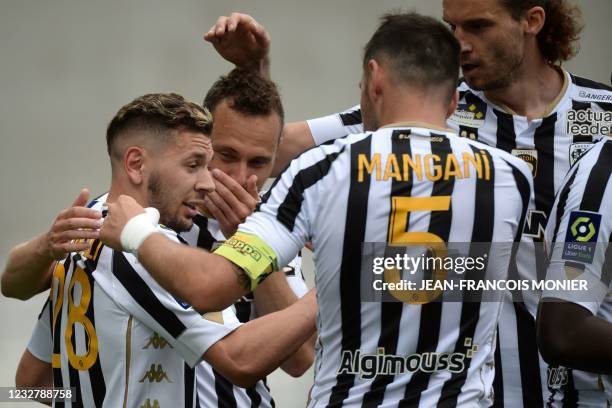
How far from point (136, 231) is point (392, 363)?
0.66m

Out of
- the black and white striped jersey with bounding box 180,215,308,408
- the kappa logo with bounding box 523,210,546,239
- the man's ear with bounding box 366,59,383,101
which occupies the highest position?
the man's ear with bounding box 366,59,383,101

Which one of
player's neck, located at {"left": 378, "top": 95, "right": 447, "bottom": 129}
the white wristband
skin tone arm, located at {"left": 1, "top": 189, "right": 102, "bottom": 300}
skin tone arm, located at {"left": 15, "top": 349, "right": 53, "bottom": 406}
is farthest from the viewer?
skin tone arm, located at {"left": 15, "top": 349, "right": 53, "bottom": 406}

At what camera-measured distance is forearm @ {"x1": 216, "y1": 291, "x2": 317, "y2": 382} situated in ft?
9.09

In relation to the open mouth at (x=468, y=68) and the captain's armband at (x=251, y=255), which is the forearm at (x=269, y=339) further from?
Result: the open mouth at (x=468, y=68)

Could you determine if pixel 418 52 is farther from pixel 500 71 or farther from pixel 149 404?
pixel 149 404

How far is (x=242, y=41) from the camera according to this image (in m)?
3.59

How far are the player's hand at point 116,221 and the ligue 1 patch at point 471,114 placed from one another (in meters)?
1.28

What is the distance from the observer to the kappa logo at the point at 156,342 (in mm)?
2811

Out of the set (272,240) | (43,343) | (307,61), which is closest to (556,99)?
(272,240)

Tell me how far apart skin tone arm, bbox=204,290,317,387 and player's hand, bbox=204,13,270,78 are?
3.44 feet

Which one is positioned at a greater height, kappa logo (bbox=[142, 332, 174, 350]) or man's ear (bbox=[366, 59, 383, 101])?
man's ear (bbox=[366, 59, 383, 101])

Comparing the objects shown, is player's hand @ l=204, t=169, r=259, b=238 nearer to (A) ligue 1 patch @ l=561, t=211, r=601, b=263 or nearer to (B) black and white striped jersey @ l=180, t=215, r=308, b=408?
(B) black and white striped jersey @ l=180, t=215, r=308, b=408

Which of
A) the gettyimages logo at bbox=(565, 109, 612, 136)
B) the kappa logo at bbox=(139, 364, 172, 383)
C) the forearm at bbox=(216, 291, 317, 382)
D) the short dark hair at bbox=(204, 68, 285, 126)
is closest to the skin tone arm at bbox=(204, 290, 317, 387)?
the forearm at bbox=(216, 291, 317, 382)

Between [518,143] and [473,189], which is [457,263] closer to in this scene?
[473,189]
